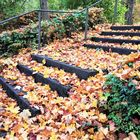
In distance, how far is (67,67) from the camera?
564cm

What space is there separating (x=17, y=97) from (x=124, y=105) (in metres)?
2.09

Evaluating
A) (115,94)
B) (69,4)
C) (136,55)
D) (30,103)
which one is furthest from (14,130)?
(69,4)

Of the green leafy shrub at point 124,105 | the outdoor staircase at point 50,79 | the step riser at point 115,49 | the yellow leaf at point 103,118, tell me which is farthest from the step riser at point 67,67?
the step riser at point 115,49

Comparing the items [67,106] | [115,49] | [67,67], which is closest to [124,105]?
[67,106]

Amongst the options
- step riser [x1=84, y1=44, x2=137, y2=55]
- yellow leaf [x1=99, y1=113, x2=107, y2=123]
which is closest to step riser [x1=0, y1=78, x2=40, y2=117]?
yellow leaf [x1=99, y1=113, x2=107, y2=123]

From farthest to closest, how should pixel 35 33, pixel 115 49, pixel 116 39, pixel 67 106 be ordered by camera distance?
pixel 35 33, pixel 116 39, pixel 115 49, pixel 67 106

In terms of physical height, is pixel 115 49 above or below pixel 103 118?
above

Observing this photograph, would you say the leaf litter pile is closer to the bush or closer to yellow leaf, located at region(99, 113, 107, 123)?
yellow leaf, located at region(99, 113, 107, 123)

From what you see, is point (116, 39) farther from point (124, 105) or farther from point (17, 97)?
point (124, 105)

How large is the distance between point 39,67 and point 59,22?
304 cm

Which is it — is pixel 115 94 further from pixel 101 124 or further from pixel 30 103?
pixel 30 103

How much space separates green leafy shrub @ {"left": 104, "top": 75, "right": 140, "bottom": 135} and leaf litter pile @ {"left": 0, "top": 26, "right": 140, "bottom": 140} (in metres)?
0.08

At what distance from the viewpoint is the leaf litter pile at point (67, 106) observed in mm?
3553

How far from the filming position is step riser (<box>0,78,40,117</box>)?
13.9ft
